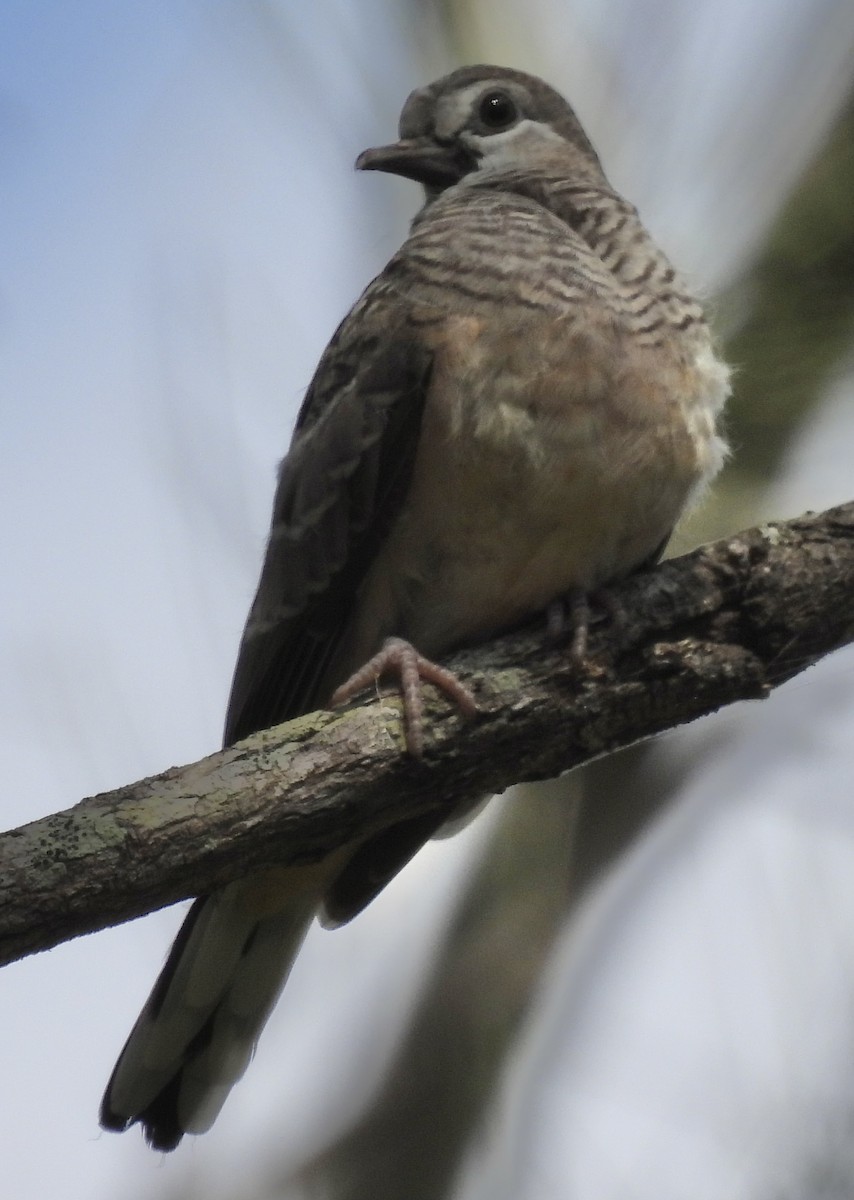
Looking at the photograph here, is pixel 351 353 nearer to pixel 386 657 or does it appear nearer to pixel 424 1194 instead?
pixel 386 657

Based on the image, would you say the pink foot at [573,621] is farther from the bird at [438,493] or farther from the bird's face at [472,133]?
the bird's face at [472,133]

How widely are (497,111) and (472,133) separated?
9 centimetres

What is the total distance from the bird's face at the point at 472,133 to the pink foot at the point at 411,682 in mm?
1593

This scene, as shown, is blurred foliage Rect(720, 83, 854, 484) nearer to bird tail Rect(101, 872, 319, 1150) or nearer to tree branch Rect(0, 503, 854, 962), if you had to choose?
tree branch Rect(0, 503, 854, 962)

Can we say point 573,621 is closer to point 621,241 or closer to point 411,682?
point 411,682

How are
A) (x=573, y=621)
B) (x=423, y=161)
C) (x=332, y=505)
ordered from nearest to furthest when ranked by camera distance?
1. (x=573, y=621)
2. (x=332, y=505)
3. (x=423, y=161)

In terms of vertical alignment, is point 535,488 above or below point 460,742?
above

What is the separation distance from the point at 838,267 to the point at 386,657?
6.91ft

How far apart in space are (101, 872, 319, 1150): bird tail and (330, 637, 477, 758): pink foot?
0.68 meters

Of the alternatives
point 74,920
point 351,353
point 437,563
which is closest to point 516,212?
point 351,353

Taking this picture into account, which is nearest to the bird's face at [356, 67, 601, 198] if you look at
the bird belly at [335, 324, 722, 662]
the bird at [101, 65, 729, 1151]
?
the bird at [101, 65, 729, 1151]

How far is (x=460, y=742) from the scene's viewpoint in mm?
2701

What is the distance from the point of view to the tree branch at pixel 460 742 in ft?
7.59

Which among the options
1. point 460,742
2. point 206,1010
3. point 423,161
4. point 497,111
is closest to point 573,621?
point 460,742
